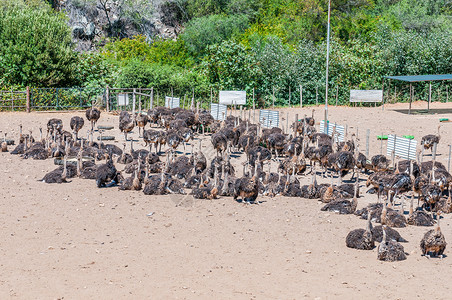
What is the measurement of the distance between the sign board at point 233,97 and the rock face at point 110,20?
18.2 meters

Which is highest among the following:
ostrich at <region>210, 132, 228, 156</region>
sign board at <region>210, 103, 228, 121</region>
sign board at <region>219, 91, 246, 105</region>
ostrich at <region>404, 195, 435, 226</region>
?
sign board at <region>219, 91, 246, 105</region>

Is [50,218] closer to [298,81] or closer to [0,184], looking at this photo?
[0,184]

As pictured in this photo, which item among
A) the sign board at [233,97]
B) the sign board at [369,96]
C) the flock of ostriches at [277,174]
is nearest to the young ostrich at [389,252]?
the flock of ostriches at [277,174]

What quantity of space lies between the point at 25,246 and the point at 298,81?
110ft

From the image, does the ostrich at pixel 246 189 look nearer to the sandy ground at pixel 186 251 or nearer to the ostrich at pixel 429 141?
the sandy ground at pixel 186 251

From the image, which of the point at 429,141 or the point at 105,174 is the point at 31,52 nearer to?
the point at 105,174

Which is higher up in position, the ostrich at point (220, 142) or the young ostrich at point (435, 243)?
the ostrich at point (220, 142)

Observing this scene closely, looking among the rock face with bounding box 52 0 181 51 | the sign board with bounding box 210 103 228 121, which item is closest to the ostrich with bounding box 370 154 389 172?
the sign board with bounding box 210 103 228 121

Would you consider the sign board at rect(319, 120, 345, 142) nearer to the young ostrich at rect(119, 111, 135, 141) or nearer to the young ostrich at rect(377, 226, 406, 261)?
the young ostrich at rect(119, 111, 135, 141)

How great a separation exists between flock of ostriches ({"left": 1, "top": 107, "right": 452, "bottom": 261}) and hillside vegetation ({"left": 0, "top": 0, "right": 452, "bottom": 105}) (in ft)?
43.9

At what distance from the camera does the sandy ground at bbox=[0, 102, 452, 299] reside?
40.1 feet

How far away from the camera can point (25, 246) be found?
48.0 feet

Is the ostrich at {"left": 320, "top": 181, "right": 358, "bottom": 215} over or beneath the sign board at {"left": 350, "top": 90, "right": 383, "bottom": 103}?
beneath

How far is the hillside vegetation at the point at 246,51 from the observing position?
40.7 m
